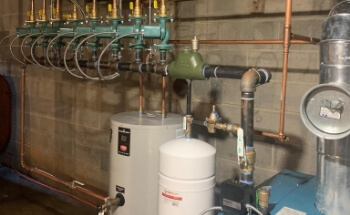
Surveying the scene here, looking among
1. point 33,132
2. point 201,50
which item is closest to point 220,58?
point 201,50

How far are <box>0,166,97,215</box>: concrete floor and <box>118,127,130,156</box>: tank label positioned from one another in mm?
1156

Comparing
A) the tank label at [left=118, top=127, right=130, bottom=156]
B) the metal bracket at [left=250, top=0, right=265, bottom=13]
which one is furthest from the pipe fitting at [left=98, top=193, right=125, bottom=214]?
the metal bracket at [left=250, top=0, right=265, bottom=13]

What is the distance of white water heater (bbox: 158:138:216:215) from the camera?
4.66ft

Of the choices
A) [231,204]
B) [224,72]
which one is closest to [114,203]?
[231,204]

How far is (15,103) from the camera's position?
348 cm

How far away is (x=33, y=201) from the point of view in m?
2.93

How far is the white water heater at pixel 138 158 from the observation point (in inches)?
68.8

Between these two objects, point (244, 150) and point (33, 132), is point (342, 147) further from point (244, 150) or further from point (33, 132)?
point (33, 132)

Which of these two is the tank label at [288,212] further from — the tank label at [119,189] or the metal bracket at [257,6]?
the metal bracket at [257,6]

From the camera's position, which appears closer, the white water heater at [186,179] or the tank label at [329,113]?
the tank label at [329,113]

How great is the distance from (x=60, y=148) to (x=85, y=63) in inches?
50.7

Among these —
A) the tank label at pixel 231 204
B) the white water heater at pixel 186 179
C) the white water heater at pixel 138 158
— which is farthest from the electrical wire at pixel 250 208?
the white water heater at pixel 138 158

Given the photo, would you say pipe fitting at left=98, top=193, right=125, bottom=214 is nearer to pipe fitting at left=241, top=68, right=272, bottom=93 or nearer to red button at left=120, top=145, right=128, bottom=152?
red button at left=120, top=145, right=128, bottom=152

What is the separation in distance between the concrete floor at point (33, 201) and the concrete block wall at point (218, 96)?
195 mm
